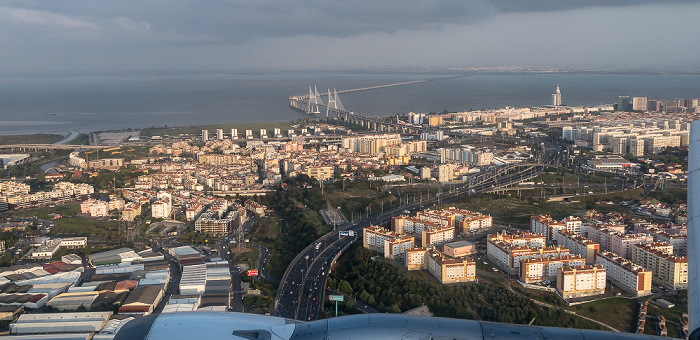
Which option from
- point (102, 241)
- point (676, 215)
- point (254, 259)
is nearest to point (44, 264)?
point (102, 241)

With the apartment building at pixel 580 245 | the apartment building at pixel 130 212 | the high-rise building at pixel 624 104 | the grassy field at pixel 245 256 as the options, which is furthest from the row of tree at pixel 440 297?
the high-rise building at pixel 624 104

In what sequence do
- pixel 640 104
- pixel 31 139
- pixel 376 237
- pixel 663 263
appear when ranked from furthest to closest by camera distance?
pixel 640 104 < pixel 31 139 < pixel 376 237 < pixel 663 263

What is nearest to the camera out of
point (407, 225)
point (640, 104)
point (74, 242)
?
point (74, 242)

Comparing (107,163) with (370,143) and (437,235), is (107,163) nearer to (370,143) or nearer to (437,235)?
(370,143)

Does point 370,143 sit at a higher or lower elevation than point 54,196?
higher

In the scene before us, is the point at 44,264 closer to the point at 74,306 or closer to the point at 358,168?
the point at 74,306

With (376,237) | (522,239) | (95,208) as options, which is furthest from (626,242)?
(95,208)
